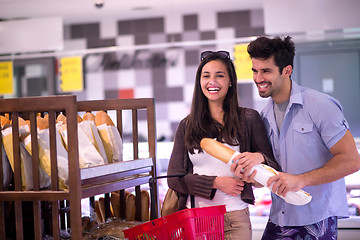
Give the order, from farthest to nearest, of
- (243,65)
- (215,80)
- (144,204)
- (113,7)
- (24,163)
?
(113,7) < (243,65) < (144,204) < (215,80) < (24,163)

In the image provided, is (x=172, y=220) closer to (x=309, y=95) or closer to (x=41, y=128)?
(x=41, y=128)

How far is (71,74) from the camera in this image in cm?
519

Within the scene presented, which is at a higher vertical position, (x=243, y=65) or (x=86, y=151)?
(x=243, y=65)

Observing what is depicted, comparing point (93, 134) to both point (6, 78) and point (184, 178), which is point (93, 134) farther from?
point (6, 78)

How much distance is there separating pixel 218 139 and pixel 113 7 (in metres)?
3.16

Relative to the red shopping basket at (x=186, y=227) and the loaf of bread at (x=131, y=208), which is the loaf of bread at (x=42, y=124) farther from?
the loaf of bread at (x=131, y=208)

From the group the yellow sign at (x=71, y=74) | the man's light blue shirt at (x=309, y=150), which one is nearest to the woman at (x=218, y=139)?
the man's light blue shirt at (x=309, y=150)

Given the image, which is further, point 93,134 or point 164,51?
point 164,51

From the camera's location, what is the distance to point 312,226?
200cm

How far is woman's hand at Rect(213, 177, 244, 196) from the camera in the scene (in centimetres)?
195

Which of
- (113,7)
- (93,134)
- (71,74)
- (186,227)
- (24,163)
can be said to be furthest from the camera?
(71,74)

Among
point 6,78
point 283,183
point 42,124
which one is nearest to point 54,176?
point 42,124

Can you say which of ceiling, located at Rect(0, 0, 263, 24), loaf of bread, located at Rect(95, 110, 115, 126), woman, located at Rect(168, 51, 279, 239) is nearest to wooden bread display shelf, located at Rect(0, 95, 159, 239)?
loaf of bread, located at Rect(95, 110, 115, 126)

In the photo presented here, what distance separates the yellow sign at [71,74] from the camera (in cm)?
514
